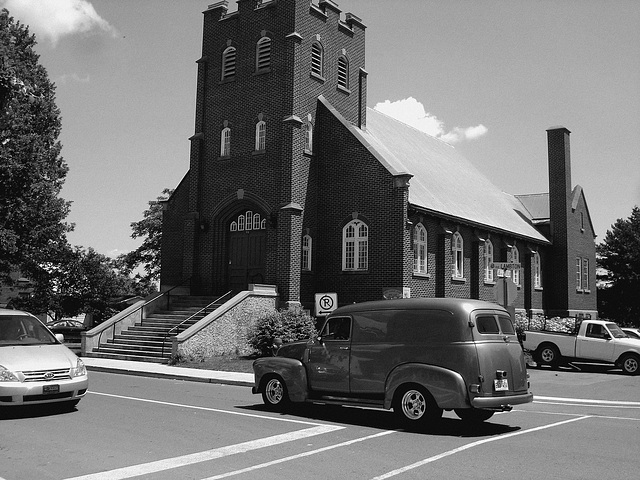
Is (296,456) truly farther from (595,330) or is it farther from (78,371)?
(595,330)

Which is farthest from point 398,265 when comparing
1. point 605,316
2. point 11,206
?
point 605,316

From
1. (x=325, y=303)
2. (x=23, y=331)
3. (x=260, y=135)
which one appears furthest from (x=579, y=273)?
(x=23, y=331)

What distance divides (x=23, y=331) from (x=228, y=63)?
18.8 metres

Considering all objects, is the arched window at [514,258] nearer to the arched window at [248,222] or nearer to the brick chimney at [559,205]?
the brick chimney at [559,205]

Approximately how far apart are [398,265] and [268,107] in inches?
318

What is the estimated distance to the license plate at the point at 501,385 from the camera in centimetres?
1014

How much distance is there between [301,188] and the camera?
85.7 feet

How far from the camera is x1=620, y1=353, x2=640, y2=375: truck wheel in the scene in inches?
857

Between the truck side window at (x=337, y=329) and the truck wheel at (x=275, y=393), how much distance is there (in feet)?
4.05

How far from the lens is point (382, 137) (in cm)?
3150

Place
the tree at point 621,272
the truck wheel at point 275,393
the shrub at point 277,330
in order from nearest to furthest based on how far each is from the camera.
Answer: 1. the truck wheel at point 275,393
2. the shrub at point 277,330
3. the tree at point 621,272

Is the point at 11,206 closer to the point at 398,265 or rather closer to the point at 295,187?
the point at 295,187

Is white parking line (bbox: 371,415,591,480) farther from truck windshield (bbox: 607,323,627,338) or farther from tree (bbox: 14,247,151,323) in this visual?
tree (bbox: 14,247,151,323)

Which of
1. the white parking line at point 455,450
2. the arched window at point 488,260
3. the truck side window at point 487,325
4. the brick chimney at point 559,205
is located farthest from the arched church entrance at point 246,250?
the brick chimney at point 559,205
